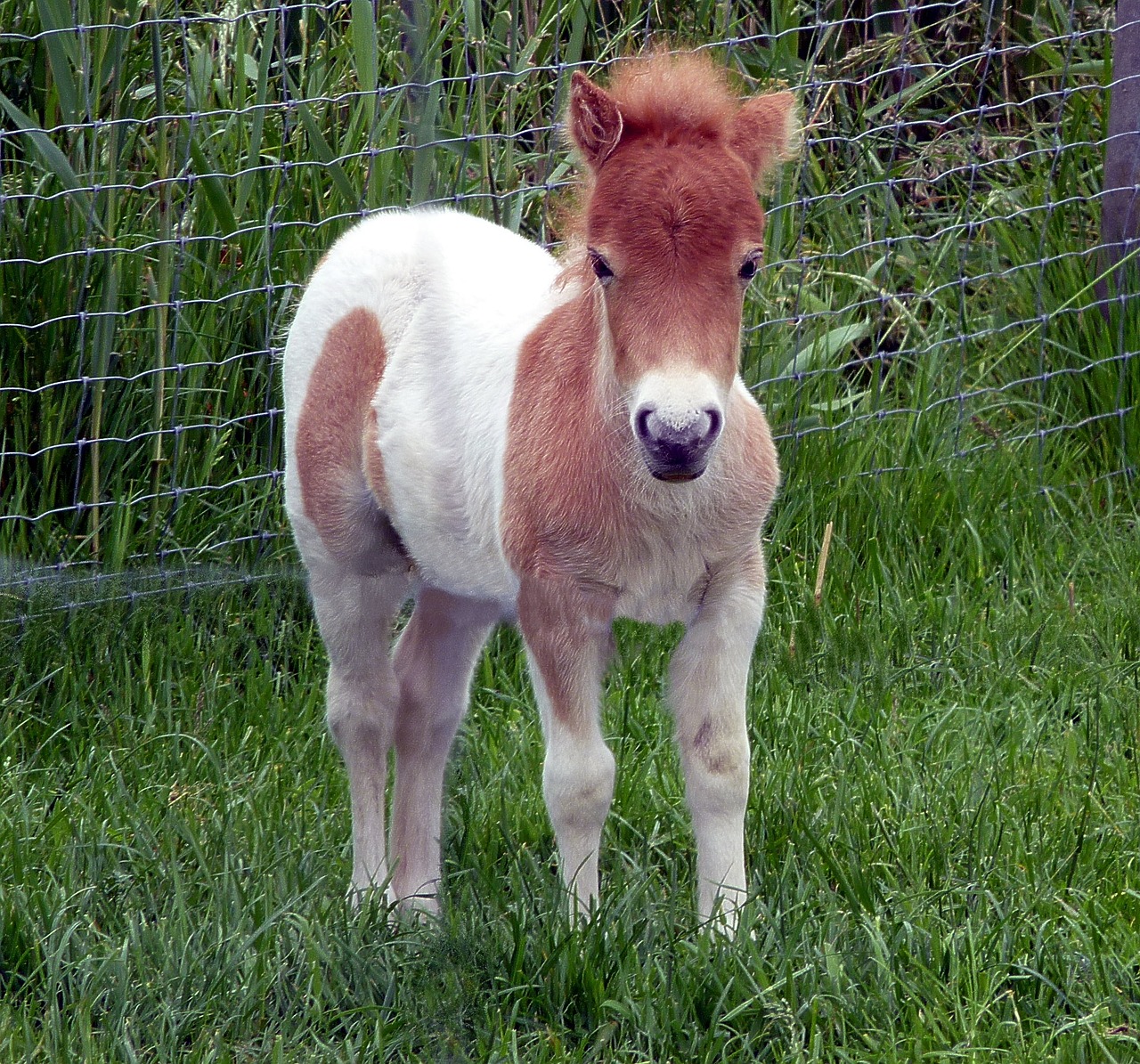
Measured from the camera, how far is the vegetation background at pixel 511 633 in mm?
2758

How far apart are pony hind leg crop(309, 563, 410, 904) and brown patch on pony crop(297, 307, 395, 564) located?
8 centimetres

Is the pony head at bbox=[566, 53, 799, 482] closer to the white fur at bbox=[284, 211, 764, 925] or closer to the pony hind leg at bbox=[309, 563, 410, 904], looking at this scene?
the white fur at bbox=[284, 211, 764, 925]

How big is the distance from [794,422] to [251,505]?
5.18ft

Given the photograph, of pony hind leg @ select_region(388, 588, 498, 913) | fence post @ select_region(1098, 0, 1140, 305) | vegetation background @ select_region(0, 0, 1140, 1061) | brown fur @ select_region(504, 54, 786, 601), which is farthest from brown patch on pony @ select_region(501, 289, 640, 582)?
fence post @ select_region(1098, 0, 1140, 305)

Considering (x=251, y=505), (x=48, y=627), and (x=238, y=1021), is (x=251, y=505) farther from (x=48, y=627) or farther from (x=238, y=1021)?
(x=238, y=1021)

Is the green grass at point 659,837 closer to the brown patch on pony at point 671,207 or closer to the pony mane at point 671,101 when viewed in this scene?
the brown patch on pony at point 671,207

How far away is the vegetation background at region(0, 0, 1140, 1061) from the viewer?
2.76 m

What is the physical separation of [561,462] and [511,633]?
1.61m

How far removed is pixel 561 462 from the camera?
2.83 meters

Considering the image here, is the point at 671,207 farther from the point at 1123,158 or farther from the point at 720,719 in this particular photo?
the point at 1123,158

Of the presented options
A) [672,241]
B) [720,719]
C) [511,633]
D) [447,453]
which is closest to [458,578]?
[447,453]

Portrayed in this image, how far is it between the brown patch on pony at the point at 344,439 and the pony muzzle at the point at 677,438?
0.87 meters

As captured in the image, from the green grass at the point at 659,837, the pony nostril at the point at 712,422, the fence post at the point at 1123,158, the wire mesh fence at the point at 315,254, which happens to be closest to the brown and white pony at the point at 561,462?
the pony nostril at the point at 712,422

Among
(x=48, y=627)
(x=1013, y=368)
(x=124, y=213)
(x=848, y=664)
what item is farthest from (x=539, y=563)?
(x=1013, y=368)
